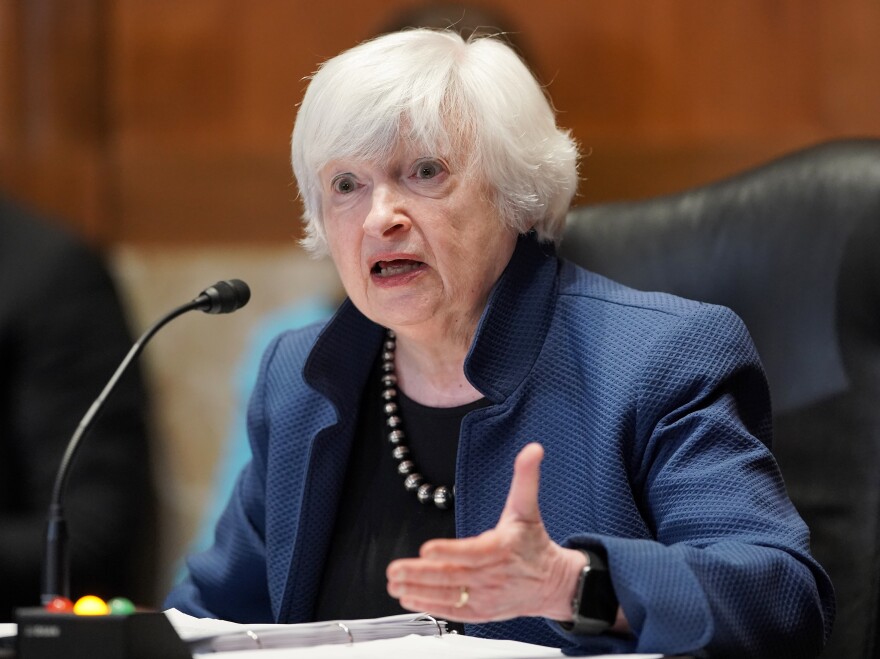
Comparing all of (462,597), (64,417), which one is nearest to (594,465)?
(462,597)

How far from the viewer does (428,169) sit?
1690 millimetres

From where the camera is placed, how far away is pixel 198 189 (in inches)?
128

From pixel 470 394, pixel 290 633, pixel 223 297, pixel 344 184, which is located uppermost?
pixel 344 184

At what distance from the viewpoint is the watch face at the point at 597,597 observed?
4.07ft

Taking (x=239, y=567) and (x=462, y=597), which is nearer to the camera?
(x=462, y=597)

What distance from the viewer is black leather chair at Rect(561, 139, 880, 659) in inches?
68.4

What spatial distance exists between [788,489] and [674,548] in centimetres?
58

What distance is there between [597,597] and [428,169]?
2.19ft

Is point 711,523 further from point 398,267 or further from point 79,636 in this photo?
point 79,636

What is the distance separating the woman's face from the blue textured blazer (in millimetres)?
65

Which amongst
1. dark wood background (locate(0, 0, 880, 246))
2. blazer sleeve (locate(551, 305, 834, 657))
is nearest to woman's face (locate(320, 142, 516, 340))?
blazer sleeve (locate(551, 305, 834, 657))

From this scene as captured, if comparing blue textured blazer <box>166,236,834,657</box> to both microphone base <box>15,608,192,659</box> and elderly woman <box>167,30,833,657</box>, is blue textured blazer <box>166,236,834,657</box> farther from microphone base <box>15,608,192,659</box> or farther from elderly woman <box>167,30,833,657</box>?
microphone base <box>15,608,192,659</box>

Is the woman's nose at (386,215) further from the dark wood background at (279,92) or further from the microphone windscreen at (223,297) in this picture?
the dark wood background at (279,92)

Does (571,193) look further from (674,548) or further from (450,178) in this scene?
(674,548)
